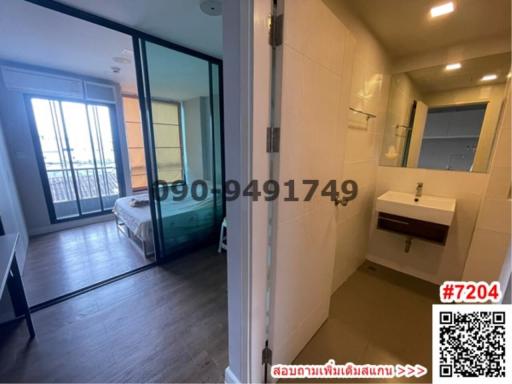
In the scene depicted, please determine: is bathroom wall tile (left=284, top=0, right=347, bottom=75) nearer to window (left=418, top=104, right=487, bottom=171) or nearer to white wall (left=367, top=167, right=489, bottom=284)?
window (left=418, top=104, right=487, bottom=171)

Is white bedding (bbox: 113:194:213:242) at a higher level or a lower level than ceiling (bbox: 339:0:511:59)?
lower

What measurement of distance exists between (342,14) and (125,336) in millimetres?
2740

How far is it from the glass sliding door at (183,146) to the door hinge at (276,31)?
5.75 feet

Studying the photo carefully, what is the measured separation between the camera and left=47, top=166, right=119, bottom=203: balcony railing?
3598 millimetres

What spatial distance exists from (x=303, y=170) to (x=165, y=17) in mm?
1807

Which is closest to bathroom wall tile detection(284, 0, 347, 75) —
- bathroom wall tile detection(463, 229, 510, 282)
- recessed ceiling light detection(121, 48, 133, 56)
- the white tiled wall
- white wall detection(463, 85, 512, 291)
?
the white tiled wall

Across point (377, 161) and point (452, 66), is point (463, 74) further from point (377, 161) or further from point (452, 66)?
point (377, 161)

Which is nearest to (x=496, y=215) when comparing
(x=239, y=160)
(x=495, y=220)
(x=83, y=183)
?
(x=495, y=220)

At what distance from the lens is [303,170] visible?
3.80 ft

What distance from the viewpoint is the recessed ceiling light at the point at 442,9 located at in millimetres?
1441

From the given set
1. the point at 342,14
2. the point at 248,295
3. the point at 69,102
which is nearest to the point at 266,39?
the point at 342,14

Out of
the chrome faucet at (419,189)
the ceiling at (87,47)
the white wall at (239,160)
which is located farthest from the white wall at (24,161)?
the chrome faucet at (419,189)

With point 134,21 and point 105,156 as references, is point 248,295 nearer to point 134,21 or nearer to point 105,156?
point 134,21

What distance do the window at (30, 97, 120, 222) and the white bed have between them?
4.58 ft
